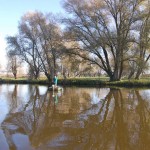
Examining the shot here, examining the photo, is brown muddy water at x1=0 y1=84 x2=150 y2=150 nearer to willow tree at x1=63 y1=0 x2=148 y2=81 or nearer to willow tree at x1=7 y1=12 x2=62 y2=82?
willow tree at x1=63 y1=0 x2=148 y2=81

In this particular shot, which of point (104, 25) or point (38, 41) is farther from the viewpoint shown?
point (38, 41)

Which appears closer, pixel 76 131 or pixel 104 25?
pixel 76 131

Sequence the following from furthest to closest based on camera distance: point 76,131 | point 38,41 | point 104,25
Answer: point 38,41, point 104,25, point 76,131

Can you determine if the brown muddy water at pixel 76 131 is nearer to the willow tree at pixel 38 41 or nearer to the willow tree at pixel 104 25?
the willow tree at pixel 104 25

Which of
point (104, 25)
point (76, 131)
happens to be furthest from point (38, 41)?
point (76, 131)

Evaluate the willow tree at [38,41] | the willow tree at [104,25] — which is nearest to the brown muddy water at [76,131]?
the willow tree at [104,25]

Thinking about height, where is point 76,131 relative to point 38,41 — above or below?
below

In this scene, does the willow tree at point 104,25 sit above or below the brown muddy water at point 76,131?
above

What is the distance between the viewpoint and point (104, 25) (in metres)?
40.4

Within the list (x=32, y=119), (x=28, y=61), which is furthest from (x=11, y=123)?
(x=28, y=61)

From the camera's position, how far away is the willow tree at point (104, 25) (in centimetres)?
3919

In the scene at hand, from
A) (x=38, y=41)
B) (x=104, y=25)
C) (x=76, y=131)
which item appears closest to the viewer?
(x=76, y=131)

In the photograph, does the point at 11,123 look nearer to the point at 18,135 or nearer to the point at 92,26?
the point at 18,135

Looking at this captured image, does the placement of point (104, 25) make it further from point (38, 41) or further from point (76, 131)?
point (76, 131)
